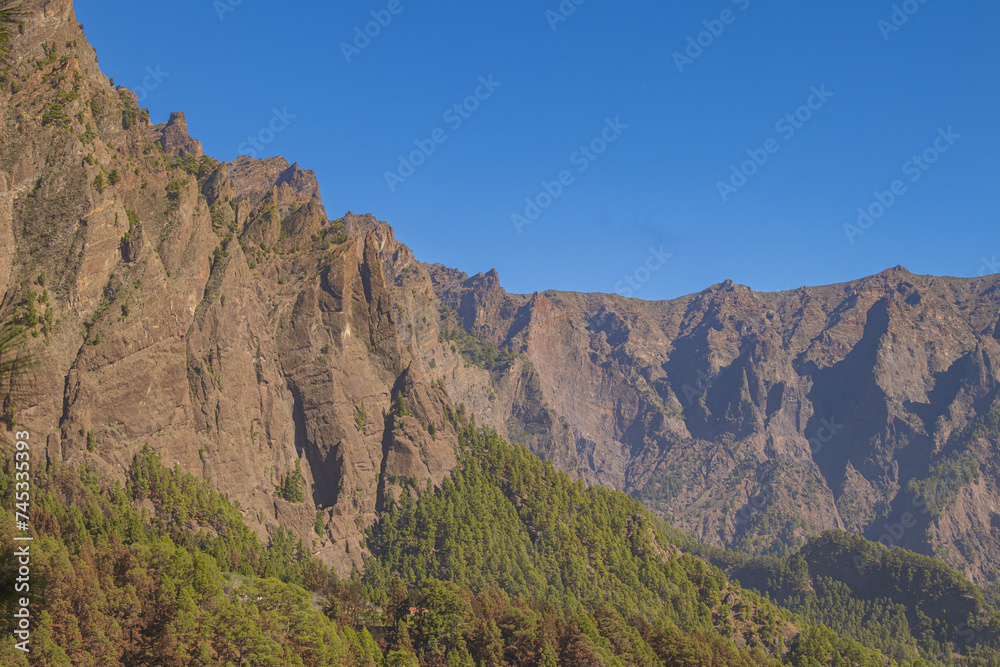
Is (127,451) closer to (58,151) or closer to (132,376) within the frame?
(132,376)

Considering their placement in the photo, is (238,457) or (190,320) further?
(238,457)

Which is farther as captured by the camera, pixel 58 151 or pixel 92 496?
pixel 58 151

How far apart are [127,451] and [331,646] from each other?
55.9 meters

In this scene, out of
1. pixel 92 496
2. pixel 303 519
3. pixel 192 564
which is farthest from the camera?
pixel 303 519

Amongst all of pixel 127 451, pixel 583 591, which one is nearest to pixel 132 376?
pixel 127 451

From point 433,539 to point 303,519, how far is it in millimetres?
31651

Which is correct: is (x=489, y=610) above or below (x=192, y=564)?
below

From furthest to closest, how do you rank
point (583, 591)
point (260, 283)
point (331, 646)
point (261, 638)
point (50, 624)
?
point (583, 591) → point (260, 283) → point (331, 646) → point (261, 638) → point (50, 624)

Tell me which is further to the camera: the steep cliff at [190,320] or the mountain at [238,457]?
the steep cliff at [190,320]

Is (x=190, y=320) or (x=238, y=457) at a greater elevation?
(x=190, y=320)

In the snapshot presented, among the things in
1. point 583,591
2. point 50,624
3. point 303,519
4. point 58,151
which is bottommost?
point 583,591

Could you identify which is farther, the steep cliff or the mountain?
the steep cliff

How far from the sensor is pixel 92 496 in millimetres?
111125

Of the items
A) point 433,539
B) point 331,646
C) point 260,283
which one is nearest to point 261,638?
point 331,646
